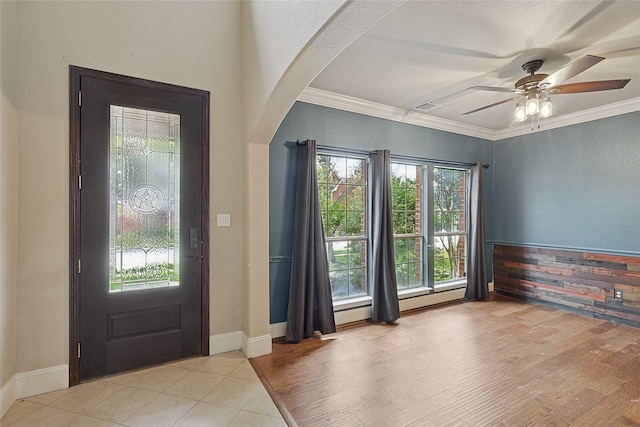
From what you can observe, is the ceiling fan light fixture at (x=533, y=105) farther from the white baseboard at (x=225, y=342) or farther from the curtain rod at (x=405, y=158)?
the white baseboard at (x=225, y=342)

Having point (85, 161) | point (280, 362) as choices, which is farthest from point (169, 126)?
point (280, 362)

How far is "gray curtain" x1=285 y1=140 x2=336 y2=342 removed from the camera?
308 cm

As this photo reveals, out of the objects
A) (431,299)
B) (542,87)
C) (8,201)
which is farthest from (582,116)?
(8,201)

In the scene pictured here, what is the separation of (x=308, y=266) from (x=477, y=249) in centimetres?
294

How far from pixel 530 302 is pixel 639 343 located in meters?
1.44

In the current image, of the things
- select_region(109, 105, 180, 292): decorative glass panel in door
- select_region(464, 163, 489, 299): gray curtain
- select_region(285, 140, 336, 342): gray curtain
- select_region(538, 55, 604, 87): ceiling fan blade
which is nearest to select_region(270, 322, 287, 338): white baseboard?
select_region(285, 140, 336, 342): gray curtain

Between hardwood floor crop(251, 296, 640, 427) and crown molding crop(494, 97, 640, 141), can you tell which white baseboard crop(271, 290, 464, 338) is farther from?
crown molding crop(494, 97, 640, 141)

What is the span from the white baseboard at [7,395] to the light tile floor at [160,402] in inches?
1.4

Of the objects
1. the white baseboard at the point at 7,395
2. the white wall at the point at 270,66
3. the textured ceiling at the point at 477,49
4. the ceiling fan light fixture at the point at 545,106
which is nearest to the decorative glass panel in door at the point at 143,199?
the white wall at the point at 270,66

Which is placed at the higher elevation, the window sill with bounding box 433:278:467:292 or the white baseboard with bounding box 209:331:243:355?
the window sill with bounding box 433:278:467:292

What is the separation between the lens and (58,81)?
221 centimetres

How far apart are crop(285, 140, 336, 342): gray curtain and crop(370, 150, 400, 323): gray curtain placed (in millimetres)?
697

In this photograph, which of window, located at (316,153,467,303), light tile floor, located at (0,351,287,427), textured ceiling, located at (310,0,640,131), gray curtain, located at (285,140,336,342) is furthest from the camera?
window, located at (316,153,467,303)

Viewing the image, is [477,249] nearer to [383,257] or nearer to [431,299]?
[431,299]
